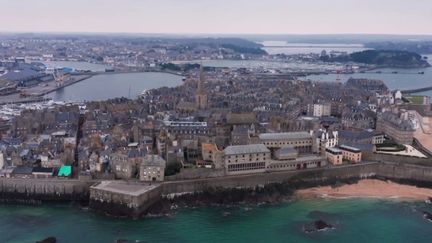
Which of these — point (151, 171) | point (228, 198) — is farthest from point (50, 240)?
point (228, 198)

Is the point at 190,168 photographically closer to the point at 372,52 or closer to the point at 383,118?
the point at 383,118

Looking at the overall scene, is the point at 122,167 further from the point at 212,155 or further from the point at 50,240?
the point at 50,240

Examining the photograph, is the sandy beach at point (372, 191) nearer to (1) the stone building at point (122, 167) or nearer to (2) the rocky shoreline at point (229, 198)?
(2) the rocky shoreline at point (229, 198)

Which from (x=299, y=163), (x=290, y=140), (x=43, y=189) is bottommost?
(x=43, y=189)

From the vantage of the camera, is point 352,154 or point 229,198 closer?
point 229,198

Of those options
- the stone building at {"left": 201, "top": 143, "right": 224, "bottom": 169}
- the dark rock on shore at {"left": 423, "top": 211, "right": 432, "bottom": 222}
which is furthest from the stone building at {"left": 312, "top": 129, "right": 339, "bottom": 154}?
the dark rock on shore at {"left": 423, "top": 211, "right": 432, "bottom": 222}
